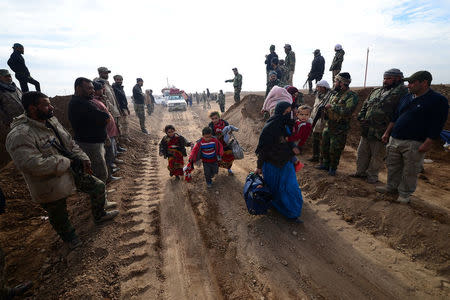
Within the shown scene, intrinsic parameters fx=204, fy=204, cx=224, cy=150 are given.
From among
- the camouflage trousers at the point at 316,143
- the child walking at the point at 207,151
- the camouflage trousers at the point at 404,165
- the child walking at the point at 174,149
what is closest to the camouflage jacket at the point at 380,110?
the camouflage trousers at the point at 404,165

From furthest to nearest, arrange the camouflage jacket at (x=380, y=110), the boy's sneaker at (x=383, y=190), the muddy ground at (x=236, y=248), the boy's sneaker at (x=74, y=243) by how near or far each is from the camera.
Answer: the boy's sneaker at (x=383, y=190), the camouflage jacket at (x=380, y=110), the boy's sneaker at (x=74, y=243), the muddy ground at (x=236, y=248)

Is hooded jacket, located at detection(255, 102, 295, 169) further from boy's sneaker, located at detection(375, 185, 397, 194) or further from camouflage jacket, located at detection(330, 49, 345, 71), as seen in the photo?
camouflage jacket, located at detection(330, 49, 345, 71)

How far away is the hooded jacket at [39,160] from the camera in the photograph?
2.34 m

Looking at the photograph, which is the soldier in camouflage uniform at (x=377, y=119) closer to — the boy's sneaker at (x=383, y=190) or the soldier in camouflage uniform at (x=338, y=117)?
the soldier in camouflage uniform at (x=338, y=117)

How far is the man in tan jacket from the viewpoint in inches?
92.8

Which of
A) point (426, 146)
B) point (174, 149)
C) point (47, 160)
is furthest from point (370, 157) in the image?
point (47, 160)

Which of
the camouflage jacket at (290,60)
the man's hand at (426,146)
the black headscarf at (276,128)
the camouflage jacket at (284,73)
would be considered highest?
the camouflage jacket at (290,60)

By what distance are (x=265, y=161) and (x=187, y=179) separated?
2223 millimetres

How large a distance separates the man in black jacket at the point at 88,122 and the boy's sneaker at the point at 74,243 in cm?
137

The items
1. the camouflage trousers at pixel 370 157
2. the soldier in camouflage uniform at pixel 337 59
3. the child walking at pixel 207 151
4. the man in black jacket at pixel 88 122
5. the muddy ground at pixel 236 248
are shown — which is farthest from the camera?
the soldier in camouflage uniform at pixel 337 59

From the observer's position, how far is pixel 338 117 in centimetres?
456

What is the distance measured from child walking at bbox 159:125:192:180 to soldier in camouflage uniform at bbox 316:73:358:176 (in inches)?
134

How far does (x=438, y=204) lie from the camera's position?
12.4 ft

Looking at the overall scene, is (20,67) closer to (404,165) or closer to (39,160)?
(39,160)
